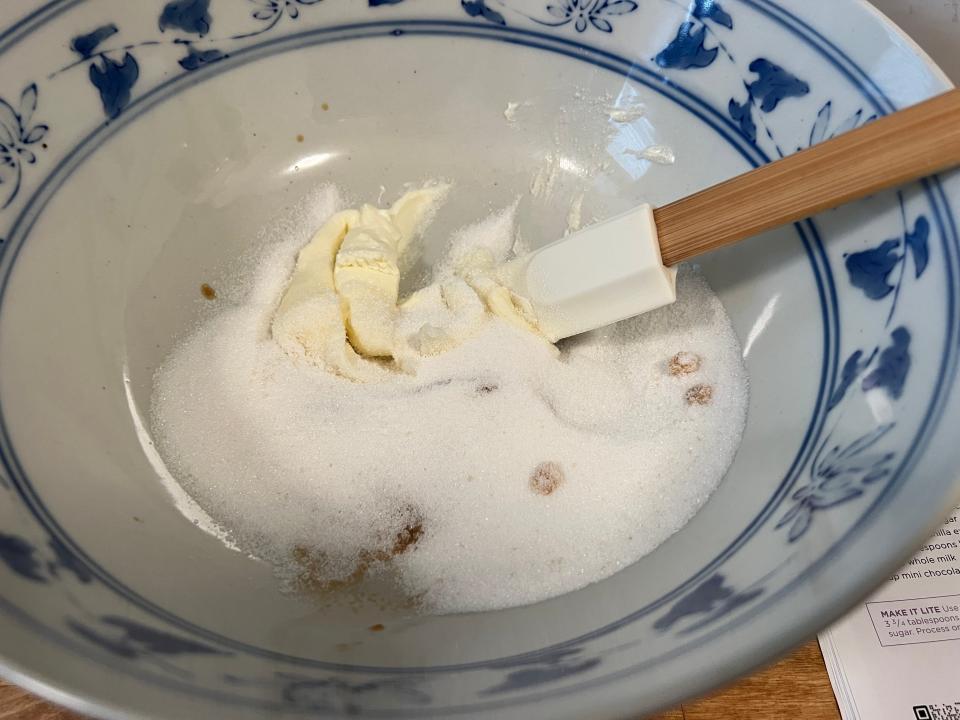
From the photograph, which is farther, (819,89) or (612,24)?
(612,24)

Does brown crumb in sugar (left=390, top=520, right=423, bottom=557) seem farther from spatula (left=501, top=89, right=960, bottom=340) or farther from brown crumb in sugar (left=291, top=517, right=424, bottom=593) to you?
spatula (left=501, top=89, right=960, bottom=340)

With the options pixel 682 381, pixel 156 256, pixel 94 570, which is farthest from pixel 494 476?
pixel 156 256

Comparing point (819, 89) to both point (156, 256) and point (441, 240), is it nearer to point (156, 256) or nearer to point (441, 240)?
point (441, 240)

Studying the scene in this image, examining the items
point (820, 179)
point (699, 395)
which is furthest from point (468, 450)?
point (820, 179)

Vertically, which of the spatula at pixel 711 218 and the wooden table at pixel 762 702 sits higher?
the spatula at pixel 711 218

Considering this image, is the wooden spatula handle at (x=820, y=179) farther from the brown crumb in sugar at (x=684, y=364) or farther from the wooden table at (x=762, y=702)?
the wooden table at (x=762, y=702)

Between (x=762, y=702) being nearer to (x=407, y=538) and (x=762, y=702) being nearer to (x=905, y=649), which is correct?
(x=905, y=649)

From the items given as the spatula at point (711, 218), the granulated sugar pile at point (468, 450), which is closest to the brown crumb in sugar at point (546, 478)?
the granulated sugar pile at point (468, 450)
